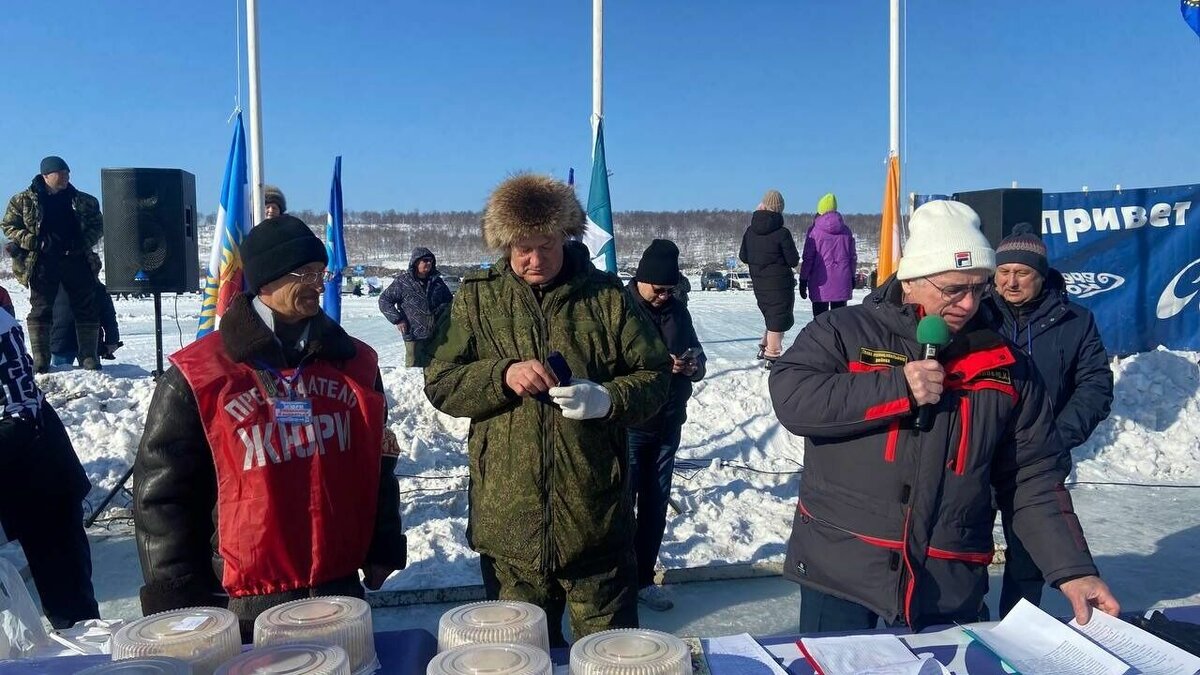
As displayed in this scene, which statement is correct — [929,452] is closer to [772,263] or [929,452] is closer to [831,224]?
[772,263]

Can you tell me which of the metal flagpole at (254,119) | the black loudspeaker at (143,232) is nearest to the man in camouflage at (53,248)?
the black loudspeaker at (143,232)

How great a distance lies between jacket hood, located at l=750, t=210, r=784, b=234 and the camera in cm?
881

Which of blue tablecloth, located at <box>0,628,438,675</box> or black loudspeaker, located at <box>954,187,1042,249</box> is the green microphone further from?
black loudspeaker, located at <box>954,187,1042,249</box>

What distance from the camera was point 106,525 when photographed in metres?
5.03

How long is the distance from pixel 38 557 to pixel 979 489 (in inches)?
142

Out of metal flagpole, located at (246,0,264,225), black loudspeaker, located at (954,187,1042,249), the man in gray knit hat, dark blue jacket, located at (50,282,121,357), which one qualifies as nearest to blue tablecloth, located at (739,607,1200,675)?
the man in gray knit hat

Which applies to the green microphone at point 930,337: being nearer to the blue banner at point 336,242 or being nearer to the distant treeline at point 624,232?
the blue banner at point 336,242

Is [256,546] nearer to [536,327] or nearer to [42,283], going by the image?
[536,327]

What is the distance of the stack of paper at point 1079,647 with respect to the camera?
152cm

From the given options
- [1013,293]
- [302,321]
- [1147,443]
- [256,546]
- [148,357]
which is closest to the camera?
[256,546]

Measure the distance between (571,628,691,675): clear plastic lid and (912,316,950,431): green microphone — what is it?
0.99 m

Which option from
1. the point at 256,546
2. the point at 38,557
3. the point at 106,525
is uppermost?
the point at 256,546

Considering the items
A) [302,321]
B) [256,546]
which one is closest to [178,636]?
[256,546]

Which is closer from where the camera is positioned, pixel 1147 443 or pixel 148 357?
pixel 1147 443
